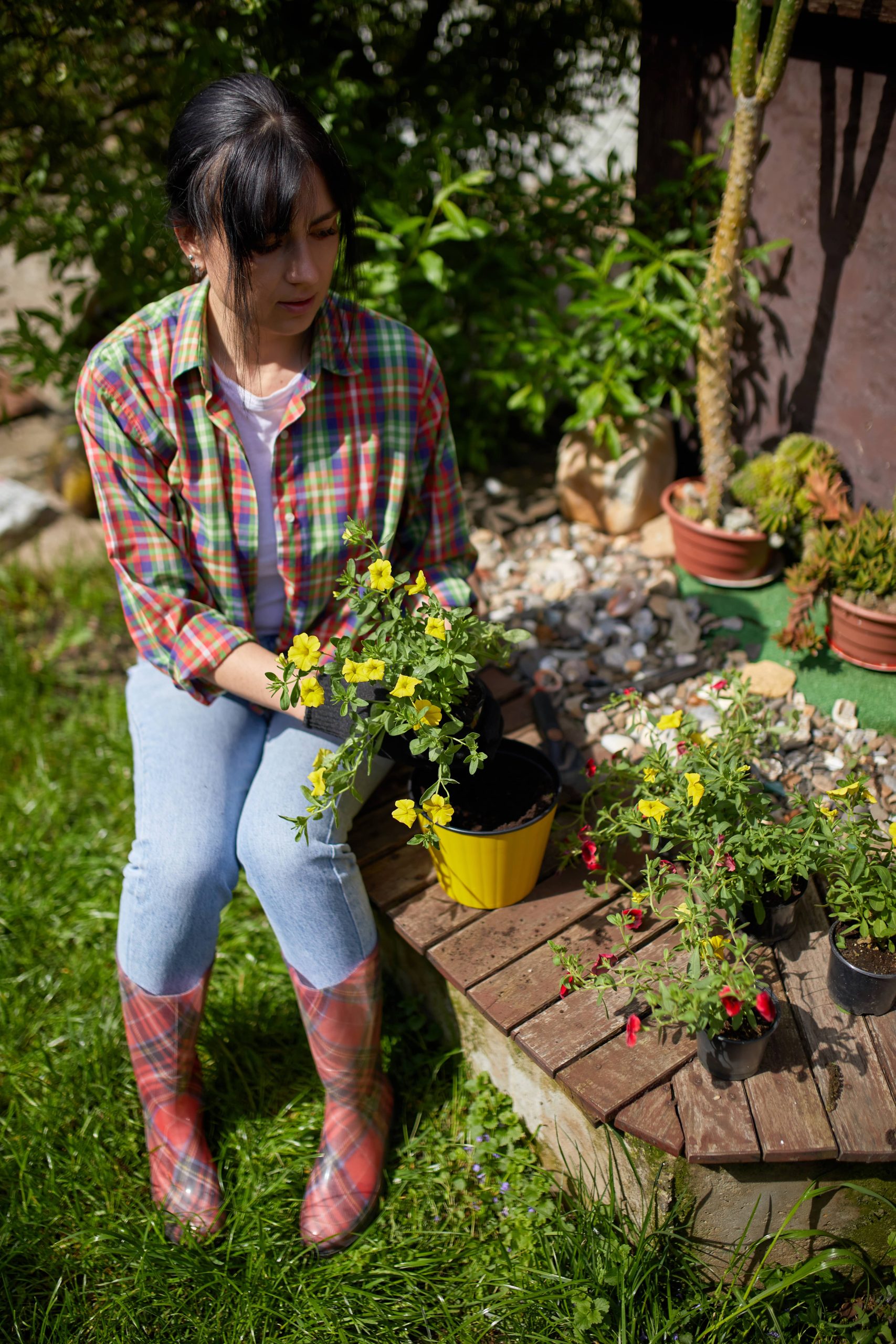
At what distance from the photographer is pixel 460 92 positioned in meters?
3.22

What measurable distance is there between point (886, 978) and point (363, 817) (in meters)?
Result: 1.11

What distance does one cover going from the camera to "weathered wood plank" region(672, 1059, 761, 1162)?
62.2 inches

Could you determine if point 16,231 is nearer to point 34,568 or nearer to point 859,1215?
point 34,568

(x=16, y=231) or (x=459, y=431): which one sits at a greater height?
(x=16, y=231)

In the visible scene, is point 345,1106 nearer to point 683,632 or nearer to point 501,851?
point 501,851

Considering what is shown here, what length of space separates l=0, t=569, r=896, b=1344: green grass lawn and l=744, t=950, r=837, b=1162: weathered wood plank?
0.76ft

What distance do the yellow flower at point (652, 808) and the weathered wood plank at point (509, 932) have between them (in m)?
0.36

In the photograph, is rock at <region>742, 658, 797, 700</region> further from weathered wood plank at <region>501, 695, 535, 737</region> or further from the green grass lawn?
the green grass lawn

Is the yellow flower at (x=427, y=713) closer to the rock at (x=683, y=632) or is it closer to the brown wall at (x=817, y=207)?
the rock at (x=683, y=632)

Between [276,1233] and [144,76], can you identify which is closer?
[276,1233]

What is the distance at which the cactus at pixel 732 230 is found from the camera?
2316 mm

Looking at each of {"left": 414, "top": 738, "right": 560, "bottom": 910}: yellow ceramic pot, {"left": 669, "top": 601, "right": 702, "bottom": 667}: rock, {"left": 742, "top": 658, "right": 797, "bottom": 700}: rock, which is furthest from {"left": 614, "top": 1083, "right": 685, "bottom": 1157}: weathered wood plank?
{"left": 669, "top": 601, "right": 702, "bottom": 667}: rock

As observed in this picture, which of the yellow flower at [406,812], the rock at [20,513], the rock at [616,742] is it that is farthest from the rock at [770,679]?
the rock at [20,513]

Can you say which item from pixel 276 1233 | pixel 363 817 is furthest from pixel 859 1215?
pixel 363 817
